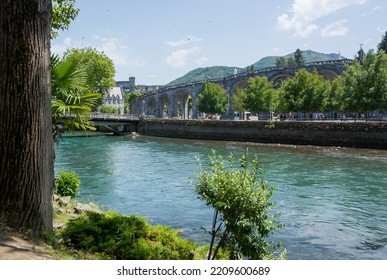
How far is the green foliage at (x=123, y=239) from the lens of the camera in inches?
283

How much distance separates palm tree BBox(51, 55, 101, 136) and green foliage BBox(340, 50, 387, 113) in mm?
38249

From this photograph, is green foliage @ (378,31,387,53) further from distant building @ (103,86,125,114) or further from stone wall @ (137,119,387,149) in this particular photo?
distant building @ (103,86,125,114)

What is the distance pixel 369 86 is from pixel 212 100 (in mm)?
35788

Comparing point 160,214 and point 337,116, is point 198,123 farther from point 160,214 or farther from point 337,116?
point 160,214

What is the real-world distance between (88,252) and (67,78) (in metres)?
4.34

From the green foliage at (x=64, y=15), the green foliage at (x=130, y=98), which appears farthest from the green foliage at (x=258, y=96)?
the green foliage at (x=130, y=98)

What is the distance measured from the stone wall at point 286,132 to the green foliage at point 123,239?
36388 mm

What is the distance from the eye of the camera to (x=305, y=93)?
53969 mm

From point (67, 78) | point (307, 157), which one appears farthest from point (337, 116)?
point (67, 78)

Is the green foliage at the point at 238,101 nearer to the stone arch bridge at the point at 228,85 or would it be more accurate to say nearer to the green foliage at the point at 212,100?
the green foliage at the point at 212,100

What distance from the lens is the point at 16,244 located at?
251 inches

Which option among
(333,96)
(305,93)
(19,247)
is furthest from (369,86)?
(19,247)

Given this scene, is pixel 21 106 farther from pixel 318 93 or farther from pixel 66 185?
pixel 318 93

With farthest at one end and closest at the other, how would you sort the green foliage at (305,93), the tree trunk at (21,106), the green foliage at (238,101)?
1. the green foliage at (238,101)
2. the green foliage at (305,93)
3. the tree trunk at (21,106)
